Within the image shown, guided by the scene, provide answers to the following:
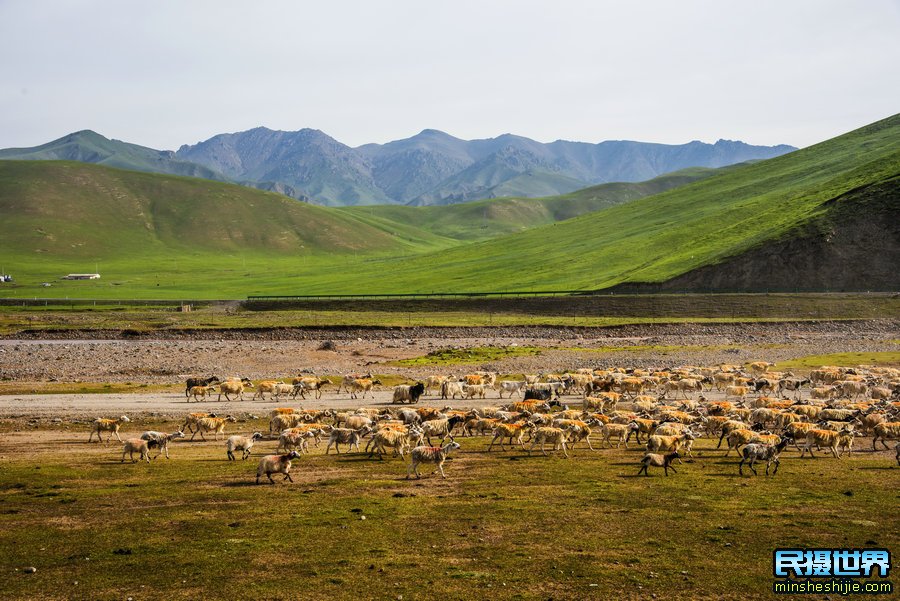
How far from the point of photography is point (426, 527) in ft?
61.4

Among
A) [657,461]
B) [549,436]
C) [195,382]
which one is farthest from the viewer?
[195,382]

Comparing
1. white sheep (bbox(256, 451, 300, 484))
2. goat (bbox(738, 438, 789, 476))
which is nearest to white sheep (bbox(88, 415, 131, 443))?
white sheep (bbox(256, 451, 300, 484))

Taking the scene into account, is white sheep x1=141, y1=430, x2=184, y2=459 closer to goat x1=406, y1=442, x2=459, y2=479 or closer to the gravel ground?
goat x1=406, y1=442, x2=459, y2=479

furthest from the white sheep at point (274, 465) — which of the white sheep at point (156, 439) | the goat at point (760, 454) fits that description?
the goat at point (760, 454)

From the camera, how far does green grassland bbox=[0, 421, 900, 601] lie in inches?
594

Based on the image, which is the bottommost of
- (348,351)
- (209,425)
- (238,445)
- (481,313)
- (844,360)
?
(348,351)

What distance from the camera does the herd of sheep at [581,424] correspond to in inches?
1059

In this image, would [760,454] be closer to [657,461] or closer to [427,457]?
[657,461]

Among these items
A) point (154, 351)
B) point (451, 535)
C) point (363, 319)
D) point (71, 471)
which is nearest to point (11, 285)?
point (363, 319)

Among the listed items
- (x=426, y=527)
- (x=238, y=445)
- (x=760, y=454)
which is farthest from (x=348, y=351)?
(x=426, y=527)

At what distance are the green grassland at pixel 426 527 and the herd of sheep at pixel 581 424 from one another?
100 cm

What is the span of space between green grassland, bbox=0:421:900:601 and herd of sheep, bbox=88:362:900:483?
3.28 feet

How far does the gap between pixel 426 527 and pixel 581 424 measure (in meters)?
12.7

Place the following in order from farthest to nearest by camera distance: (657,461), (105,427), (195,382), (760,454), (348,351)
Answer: (348,351), (195,382), (105,427), (760,454), (657,461)
